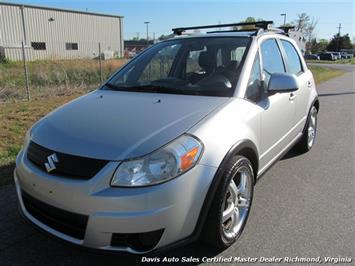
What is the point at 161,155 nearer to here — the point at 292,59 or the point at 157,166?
the point at 157,166

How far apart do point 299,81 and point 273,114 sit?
4.53ft

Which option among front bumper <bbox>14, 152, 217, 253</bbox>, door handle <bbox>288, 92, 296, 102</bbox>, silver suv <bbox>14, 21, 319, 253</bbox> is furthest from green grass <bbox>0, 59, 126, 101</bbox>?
front bumper <bbox>14, 152, 217, 253</bbox>

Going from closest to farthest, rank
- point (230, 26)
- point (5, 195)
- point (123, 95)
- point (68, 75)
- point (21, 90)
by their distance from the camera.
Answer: point (123, 95) < point (5, 195) < point (230, 26) < point (21, 90) < point (68, 75)

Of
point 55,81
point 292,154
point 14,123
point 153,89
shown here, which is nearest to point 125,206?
point 153,89

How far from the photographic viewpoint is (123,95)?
3.71 metres

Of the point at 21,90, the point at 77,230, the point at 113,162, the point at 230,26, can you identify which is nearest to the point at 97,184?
the point at 113,162

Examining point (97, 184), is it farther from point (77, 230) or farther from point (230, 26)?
point (230, 26)

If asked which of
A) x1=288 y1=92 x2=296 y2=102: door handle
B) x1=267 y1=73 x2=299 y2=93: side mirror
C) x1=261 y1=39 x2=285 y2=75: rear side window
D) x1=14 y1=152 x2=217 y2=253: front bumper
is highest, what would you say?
x1=261 y1=39 x2=285 y2=75: rear side window

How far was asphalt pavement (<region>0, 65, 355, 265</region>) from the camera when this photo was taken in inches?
119

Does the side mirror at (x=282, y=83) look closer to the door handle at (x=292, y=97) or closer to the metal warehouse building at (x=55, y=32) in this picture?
the door handle at (x=292, y=97)

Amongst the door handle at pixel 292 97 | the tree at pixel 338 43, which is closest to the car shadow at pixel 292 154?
the door handle at pixel 292 97

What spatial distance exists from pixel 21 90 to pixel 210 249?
10.3 meters

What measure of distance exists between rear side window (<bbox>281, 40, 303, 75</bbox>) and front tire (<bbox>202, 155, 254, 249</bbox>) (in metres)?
2.09

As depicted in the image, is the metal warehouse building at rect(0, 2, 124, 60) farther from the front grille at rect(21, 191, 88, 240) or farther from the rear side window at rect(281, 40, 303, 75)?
the front grille at rect(21, 191, 88, 240)
